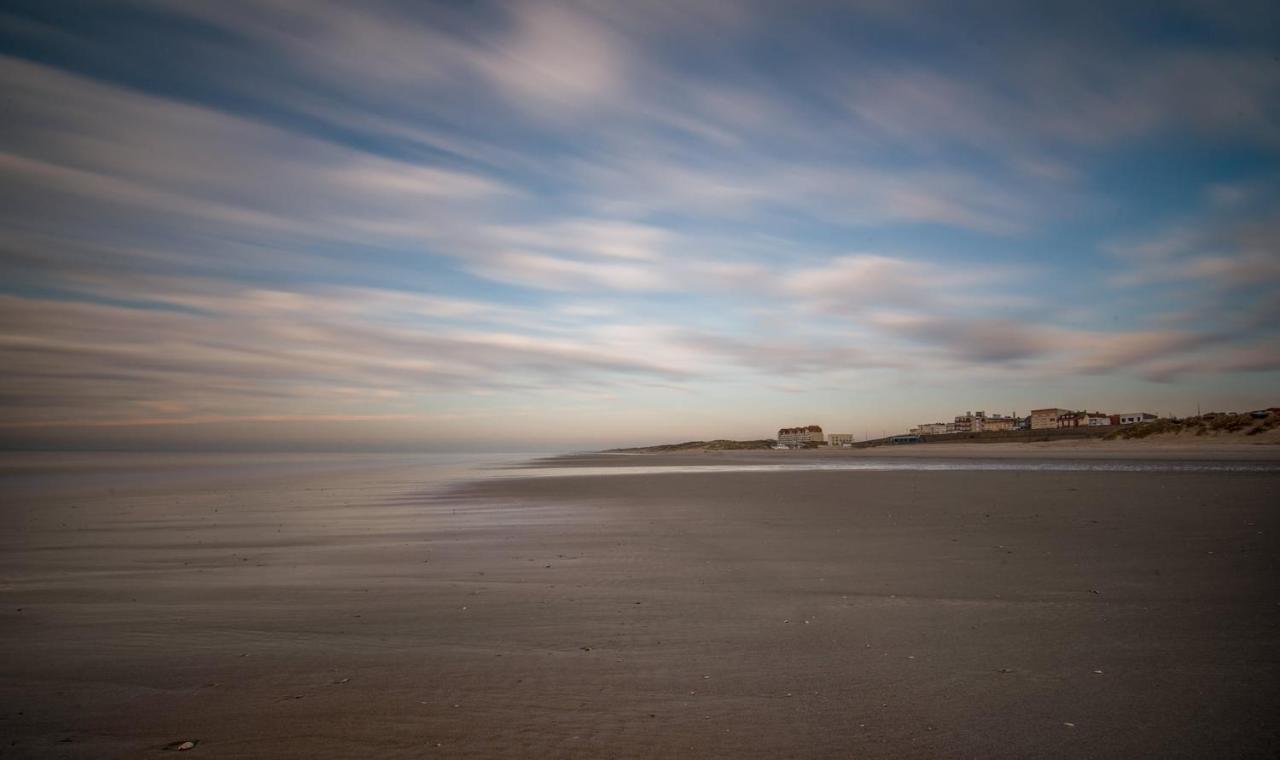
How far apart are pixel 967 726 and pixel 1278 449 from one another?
169 ft

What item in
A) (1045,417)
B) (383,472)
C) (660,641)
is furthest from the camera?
(1045,417)

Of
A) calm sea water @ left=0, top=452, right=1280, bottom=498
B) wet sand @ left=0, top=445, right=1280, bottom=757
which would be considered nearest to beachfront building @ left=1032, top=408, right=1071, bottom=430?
calm sea water @ left=0, top=452, right=1280, bottom=498

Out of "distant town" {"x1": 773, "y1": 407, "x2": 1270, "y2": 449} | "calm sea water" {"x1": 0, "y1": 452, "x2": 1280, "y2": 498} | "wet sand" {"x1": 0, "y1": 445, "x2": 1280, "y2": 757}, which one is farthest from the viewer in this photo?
"distant town" {"x1": 773, "y1": 407, "x2": 1270, "y2": 449}

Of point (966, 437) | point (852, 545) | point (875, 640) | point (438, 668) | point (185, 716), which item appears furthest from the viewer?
point (966, 437)

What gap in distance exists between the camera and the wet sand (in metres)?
3.82

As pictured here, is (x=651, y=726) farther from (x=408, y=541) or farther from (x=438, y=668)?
(x=408, y=541)

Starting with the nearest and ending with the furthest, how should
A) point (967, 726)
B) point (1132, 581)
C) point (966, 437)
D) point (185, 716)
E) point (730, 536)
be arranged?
point (967, 726), point (185, 716), point (1132, 581), point (730, 536), point (966, 437)

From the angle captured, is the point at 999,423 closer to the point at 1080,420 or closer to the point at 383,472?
the point at 1080,420

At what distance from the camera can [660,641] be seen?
18.4ft

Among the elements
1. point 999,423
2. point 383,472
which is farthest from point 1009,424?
point 383,472

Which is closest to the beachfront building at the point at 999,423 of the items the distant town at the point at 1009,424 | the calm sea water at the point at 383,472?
the distant town at the point at 1009,424

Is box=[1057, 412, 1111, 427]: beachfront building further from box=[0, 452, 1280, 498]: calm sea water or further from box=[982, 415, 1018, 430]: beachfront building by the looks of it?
box=[0, 452, 1280, 498]: calm sea water

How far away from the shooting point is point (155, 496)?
2177cm

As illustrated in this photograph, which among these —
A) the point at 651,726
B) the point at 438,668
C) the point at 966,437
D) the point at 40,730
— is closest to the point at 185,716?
the point at 40,730
